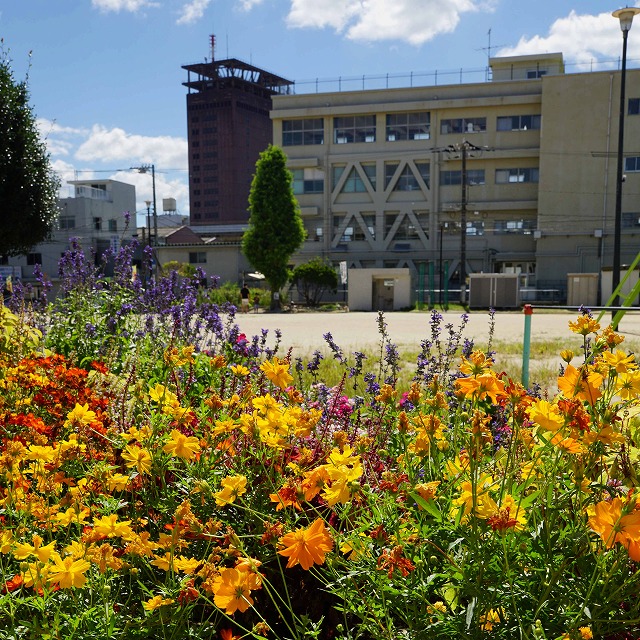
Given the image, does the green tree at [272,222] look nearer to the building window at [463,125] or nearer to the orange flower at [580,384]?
the building window at [463,125]

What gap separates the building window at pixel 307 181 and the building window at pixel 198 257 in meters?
7.84

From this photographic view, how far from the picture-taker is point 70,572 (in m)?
1.24

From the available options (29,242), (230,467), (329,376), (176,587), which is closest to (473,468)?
(176,587)

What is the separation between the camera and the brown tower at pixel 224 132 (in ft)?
331

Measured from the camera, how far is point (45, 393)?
2.79 meters

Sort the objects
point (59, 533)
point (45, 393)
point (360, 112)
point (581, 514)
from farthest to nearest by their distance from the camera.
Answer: point (360, 112) < point (45, 393) < point (59, 533) < point (581, 514)

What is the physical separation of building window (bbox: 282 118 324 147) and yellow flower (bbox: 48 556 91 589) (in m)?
43.9

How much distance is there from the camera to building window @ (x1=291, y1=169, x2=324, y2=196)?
4375 cm

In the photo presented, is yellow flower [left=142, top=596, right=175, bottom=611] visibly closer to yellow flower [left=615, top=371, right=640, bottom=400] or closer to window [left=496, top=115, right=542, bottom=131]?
yellow flower [left=615, top=371, right=640, bottom=400]

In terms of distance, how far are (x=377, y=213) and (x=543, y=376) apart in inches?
1443

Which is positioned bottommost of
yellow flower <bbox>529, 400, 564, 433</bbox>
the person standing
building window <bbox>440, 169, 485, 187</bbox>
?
the person standing

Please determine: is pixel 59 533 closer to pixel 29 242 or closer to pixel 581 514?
pixel 581 514

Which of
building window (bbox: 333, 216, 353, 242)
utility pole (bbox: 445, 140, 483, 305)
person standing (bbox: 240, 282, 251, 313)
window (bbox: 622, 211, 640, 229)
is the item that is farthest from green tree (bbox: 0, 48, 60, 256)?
window (bbox: 622, 211, 640, 229)

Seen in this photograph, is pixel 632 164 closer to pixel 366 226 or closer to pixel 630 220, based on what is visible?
pixel 630 220
